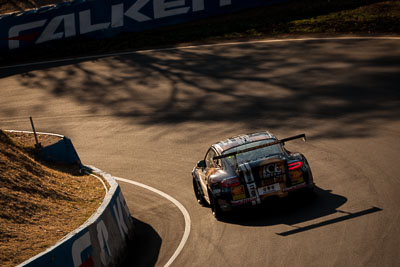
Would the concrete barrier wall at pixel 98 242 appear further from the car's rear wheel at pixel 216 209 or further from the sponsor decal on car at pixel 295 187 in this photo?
the sponsor decal on car at pixel 295 187

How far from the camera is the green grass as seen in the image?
29.4 metres

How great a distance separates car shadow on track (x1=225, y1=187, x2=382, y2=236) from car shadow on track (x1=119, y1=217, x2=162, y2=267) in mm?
1639

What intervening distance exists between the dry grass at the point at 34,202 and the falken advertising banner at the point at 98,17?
718 inches

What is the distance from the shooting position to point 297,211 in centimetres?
1180

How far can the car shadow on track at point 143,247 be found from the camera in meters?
10.9

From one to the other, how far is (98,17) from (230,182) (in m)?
22.7

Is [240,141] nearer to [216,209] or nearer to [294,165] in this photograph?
[294,165]

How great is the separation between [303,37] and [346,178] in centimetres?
1607

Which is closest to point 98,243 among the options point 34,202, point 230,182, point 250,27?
point 34,202

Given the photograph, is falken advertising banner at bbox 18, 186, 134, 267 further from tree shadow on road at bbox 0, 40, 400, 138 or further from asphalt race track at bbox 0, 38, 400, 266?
tree shadow on road at bbox 0, 40, 400, 138

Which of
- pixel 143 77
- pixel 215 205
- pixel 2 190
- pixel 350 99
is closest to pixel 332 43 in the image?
pixel 350 99

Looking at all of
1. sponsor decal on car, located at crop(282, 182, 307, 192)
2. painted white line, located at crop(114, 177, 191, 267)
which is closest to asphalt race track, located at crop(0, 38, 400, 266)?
painted white line, located at crop(114, 177, 191, 267)

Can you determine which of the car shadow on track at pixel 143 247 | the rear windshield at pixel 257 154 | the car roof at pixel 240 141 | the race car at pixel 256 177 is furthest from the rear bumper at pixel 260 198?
the car shadow on track at pixel 143 247

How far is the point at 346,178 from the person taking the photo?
44.0ft
